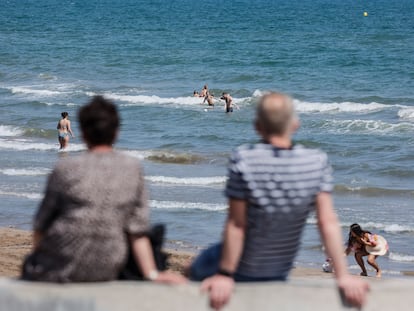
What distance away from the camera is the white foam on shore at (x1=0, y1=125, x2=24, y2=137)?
28573mm

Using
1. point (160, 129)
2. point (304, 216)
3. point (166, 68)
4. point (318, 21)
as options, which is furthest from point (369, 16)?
point (304, 216)

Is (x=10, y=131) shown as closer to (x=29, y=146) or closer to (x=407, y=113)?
(x=29, y=146)

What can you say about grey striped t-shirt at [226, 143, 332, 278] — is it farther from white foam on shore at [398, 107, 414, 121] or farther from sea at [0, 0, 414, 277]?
white foam on shore at [398, 107, 414, 121]

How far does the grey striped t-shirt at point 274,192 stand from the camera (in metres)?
4.02

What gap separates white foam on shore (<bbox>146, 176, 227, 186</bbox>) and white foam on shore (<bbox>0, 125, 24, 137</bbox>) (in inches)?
348

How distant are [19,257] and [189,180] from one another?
8403 mm

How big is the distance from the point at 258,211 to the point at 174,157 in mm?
20423

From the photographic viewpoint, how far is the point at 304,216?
4.15 metres

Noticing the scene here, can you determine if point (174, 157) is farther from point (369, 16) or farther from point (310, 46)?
point (369, 16)

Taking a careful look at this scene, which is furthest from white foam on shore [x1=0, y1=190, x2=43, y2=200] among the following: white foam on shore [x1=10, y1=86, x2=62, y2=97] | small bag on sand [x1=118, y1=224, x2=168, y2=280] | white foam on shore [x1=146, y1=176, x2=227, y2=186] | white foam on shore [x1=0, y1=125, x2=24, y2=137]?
white foam on shore [x1=10, y1=86, x2=62, y2=97]

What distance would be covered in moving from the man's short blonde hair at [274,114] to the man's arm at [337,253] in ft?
1.06

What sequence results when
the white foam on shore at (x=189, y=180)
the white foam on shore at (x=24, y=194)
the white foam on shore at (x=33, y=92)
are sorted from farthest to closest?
the white foam on shore at (x=33, y=92) → the white foam on shore at (x=189, y=180) → the white foam on shore at (x=24, y=194)

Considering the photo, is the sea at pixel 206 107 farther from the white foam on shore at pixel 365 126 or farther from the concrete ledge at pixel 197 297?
the concrete ledge at pixel 197 297

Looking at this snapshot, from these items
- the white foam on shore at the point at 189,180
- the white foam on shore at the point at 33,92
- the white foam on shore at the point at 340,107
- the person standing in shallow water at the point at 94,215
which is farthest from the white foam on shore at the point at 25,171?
the white foam on shore at the point at 33,92
